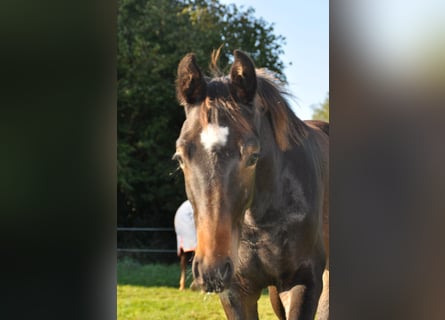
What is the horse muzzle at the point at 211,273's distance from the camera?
6.64 ft

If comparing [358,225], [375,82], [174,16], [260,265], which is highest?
[174,16]

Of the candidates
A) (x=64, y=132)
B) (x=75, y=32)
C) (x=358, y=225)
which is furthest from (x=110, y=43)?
(x=358, y=225)

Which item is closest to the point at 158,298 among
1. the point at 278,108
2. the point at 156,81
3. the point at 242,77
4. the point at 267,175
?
the point at 156,81

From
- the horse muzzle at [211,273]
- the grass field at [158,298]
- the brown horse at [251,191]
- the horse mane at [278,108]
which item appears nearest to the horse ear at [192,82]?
the brown horse at [251,191]

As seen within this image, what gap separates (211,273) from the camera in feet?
6.64

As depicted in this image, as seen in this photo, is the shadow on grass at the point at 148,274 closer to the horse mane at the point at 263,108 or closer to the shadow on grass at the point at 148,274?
the shadow on grass at the point at 148,274

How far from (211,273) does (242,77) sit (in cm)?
80

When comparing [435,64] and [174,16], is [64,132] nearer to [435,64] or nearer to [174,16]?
[435,64]

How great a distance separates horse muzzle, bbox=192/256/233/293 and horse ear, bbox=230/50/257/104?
2.24 feet

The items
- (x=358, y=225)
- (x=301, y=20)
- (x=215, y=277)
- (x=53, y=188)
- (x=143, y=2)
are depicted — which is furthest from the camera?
(x=143, y=2)

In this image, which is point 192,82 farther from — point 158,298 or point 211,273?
point 158,298

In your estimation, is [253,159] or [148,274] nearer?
[253,159]

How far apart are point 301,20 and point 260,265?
1416 mm

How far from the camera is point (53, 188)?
7.71 ft
